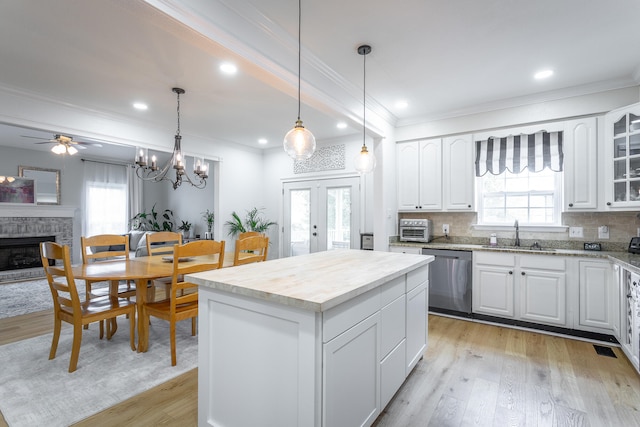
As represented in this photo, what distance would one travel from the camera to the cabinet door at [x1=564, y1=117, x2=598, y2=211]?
3264 mm

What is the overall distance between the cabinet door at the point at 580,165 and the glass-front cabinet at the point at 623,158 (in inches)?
5.1

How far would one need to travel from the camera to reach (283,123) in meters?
4.64

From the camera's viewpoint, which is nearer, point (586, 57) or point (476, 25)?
point (476, 25)

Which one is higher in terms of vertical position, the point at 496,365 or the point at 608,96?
the point at 608,96

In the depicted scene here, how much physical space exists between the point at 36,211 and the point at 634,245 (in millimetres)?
9691

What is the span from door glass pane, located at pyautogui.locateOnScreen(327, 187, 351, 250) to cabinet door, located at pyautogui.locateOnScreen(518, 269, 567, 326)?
268cm

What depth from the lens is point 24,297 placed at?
4.61 m

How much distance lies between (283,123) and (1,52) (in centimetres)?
297

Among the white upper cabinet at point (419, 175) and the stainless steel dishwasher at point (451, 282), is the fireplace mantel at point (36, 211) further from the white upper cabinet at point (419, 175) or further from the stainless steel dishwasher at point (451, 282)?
the stainless steel dishwasher at point (451, 282)

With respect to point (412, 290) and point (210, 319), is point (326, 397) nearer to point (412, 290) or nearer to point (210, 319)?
point (210, 319)

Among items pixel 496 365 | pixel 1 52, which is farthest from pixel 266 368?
pixel 1 52

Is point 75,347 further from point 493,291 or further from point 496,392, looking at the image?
point 493,291

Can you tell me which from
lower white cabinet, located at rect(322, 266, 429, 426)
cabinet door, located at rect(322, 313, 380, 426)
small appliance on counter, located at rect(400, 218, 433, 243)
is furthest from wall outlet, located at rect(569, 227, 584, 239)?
cabinet door, located at rect(322, 313, 380, 426)

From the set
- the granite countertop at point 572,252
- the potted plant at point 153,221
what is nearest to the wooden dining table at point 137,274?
the granite countertop at point 572,252
